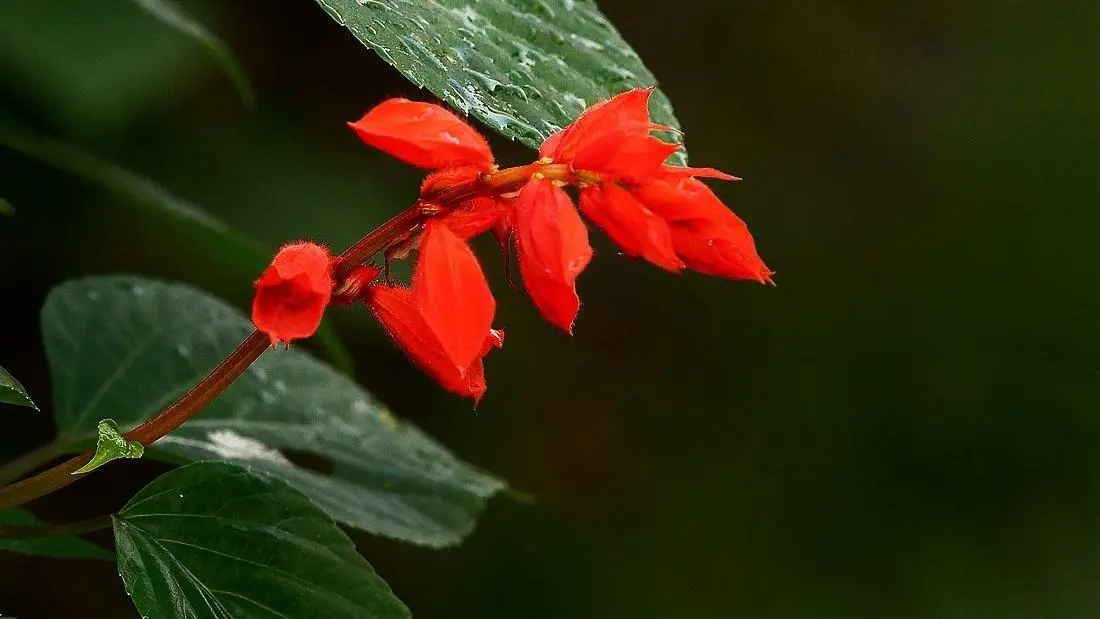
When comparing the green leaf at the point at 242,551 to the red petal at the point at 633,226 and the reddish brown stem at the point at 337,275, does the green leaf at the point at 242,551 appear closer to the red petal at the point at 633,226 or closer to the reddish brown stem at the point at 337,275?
the reddish brown stem at the point at 337,275

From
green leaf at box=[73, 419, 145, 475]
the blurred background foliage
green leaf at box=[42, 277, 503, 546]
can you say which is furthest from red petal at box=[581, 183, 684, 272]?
the blurred background foliage

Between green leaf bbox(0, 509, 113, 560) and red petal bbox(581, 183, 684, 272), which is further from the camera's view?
green leaf bbox(0, 509, 113, 560)

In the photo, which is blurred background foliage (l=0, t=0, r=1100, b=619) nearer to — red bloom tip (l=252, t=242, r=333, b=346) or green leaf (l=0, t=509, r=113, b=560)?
green leaf (l=0, t=509, r=113, b=560)

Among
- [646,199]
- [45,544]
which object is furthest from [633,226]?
[45,544]

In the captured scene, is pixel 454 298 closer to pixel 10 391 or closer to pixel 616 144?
pixel 616 144

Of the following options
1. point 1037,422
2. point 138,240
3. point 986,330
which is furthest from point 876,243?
point 138,240

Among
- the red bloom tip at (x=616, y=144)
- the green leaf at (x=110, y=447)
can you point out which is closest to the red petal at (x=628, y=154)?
the red bloom tip at (x=616, y=144)

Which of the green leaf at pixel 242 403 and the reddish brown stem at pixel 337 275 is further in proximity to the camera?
the green leaf at pixel 242 403
